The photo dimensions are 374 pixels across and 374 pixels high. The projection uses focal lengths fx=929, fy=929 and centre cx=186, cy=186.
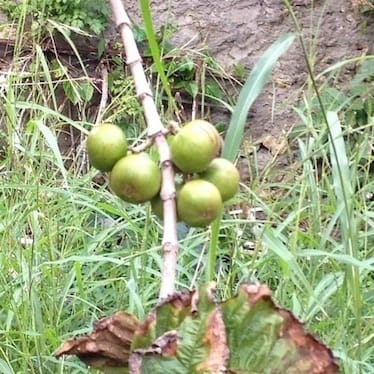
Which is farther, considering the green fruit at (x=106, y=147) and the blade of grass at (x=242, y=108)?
the blade of grass at (x=242, y=108)

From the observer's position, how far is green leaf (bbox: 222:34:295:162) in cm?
69

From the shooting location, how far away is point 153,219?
6.49 ft

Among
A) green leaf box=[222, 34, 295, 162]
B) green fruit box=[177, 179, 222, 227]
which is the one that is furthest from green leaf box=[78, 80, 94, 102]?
green fruit box=[177, 179, 222, 227]

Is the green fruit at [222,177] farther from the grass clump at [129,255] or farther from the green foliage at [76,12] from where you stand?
the green foliage at [76,12]

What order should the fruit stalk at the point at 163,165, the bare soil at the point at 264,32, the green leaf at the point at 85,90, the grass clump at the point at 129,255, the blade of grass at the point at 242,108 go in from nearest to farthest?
1. the fruit stalk at the point at 163,165
2. the blade of grass at the point at 242,108
3. the grass clump at the point at 129,255
4. the green leaf at the point at 85,90
5. the bare soil at the point at 264,32

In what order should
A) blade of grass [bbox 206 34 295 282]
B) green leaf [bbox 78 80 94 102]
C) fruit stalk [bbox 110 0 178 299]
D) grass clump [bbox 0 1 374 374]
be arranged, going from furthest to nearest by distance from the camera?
green leaf [bbox 78 80 94 102] → grass clump [bbox 0 1 374 374] → blade of grass [bbox 206 34 295 282] → fruit stalk [bbox 110 0 178 299]

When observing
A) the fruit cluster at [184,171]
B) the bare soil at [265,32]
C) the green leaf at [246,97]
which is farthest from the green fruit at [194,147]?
the bare soil at [265,32]

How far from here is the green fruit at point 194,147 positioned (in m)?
0.52

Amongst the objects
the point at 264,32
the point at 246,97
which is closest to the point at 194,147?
the point at 246,97

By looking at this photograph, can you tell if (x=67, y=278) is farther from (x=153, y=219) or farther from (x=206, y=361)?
(x=206, y=361)

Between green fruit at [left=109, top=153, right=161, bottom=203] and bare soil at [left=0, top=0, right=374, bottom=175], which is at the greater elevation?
green fruit at [left=109, top=153, right=161, bottom=203]

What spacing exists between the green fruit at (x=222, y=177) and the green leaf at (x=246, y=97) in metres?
0.11

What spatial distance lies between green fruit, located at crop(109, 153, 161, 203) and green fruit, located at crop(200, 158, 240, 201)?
34mm

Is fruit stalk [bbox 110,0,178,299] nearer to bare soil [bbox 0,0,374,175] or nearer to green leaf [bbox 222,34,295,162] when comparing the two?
green leaf [bbox 222,34,295,162]
